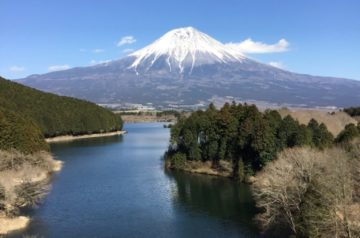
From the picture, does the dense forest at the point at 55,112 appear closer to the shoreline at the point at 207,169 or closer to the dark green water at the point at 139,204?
the dark green water at the point at 139,204

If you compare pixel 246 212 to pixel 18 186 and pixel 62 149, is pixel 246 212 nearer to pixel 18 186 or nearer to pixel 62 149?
pixel 18 186

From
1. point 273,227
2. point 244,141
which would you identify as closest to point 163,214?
point 273,227

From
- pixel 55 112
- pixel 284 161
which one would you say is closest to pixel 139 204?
pixel 284 161

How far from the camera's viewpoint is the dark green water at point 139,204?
23.2 meters

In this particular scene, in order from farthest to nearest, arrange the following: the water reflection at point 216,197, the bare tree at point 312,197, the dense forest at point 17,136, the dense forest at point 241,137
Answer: the dense forest at point 17,136 < the dense forest at point 241,137 < the water reflection at point 216,197 < the bare tree at point 312,197

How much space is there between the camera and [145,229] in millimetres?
23328

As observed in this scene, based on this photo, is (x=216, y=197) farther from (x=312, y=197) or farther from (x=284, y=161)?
(x=312, y=197)

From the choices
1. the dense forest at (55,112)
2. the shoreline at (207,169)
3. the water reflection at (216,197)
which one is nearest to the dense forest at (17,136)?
the water reflection at (216,197)

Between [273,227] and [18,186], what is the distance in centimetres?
1377

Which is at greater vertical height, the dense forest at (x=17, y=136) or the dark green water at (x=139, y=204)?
the dense forest at (x=17, y=136)

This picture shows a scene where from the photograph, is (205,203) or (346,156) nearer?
(346,156)

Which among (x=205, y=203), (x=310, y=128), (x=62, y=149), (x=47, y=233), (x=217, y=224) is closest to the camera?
(x=47, y=233)

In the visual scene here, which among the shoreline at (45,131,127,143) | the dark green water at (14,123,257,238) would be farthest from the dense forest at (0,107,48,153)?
the shoreline at (45,131,127,143)

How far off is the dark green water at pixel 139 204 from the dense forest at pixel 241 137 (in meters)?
2.49
